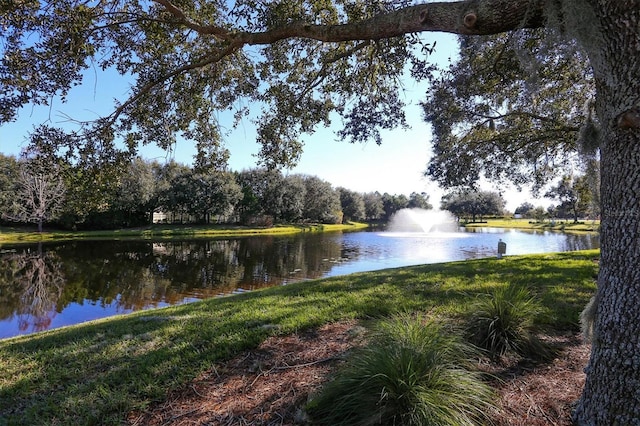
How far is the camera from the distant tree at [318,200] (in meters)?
55.1

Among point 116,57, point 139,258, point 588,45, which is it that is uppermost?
point 116,57

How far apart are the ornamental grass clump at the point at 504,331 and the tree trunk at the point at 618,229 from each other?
3.17 ft

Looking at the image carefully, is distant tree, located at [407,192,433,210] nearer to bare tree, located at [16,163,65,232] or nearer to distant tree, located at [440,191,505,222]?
distant tree, located at [440,191,505,222]

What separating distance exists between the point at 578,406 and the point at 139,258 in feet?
70.2

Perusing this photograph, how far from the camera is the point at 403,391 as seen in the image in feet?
6.24

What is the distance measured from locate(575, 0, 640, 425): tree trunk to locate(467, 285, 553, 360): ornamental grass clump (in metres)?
0.97

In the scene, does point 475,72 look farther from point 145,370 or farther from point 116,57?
point 145,370

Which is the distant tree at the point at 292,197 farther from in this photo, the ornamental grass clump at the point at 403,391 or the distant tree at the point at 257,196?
the ornamental grass clump at the point at 403,391

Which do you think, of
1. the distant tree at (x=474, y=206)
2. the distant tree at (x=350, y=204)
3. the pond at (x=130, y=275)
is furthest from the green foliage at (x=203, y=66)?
the distant tree at (x=474, y=206)

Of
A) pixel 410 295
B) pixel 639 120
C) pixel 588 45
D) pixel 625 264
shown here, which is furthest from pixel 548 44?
Result: pixel 410 295

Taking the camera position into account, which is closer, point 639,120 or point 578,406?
point 639,120

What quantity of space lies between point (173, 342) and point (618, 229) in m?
3.87

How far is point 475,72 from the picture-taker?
6121 mm

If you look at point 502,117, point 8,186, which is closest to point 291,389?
point 502,117
